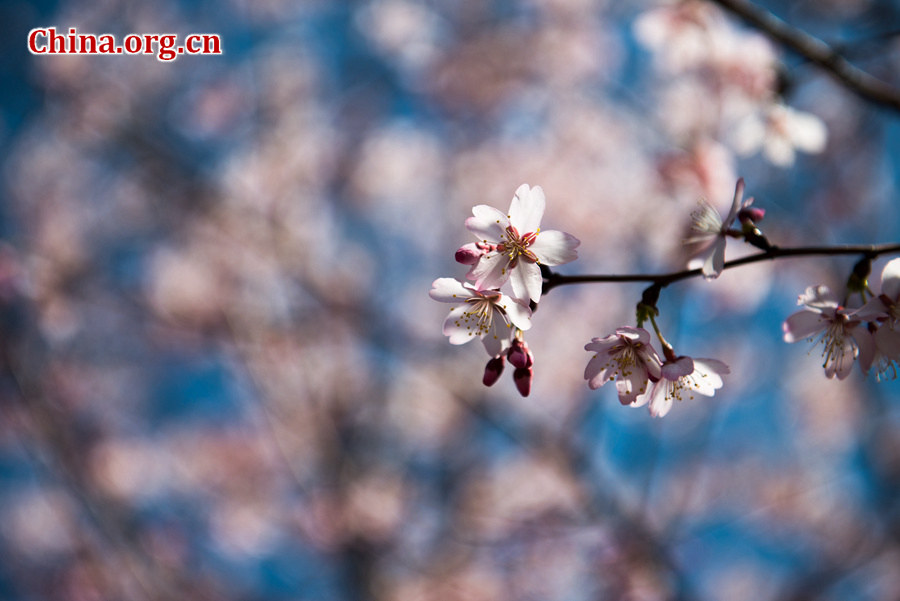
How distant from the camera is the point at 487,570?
5566 millimetres

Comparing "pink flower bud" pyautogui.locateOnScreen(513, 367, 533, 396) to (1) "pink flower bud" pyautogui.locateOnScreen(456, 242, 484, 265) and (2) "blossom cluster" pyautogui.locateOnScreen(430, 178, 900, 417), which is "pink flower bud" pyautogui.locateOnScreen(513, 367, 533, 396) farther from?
(1) "pink flower bud" pyautogui.locateOnScreen(456, 242, 484, 265)

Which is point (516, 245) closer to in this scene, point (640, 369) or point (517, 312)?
point (517, 312)

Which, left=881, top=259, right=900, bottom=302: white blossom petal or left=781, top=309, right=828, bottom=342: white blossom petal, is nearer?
left=881, top=259, right=900, bottom=302: white blossom petal

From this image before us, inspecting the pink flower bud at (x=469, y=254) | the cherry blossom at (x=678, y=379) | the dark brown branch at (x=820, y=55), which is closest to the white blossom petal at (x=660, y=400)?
the cherry blossom at (x=678, y=379)

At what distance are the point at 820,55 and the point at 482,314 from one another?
1.09 m

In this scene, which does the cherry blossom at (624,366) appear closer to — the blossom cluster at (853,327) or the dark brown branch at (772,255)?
the dark brown branch at (772,255)

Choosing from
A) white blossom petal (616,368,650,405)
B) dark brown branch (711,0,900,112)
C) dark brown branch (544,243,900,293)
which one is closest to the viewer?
dark brown branch (544,243,900,293)

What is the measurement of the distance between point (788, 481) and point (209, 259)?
662 centimetres

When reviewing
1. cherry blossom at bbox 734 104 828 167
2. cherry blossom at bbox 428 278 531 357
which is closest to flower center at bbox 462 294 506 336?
cherry blossom at bbox 428 278 531 357

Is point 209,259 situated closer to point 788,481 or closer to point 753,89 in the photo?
point 753,89

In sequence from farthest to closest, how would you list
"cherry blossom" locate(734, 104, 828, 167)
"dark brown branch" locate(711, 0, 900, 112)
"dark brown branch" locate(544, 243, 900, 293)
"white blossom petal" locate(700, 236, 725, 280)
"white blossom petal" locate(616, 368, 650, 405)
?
"cherry blossom" locate(734, 104, 828, 167), "dark brown branch" locate(711, 0, 900, 112), "white blossom petal" locate(616, 368, 650, 405), "white blossom petal" locate(700, 236, 725, 280), "dark brown branch" locate(544, 243, 900, 293)

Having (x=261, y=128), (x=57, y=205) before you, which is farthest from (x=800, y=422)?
(x=57, y=205)

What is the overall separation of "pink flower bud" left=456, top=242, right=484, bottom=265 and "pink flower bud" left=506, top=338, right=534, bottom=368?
17cm

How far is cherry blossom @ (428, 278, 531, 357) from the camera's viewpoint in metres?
1.01
